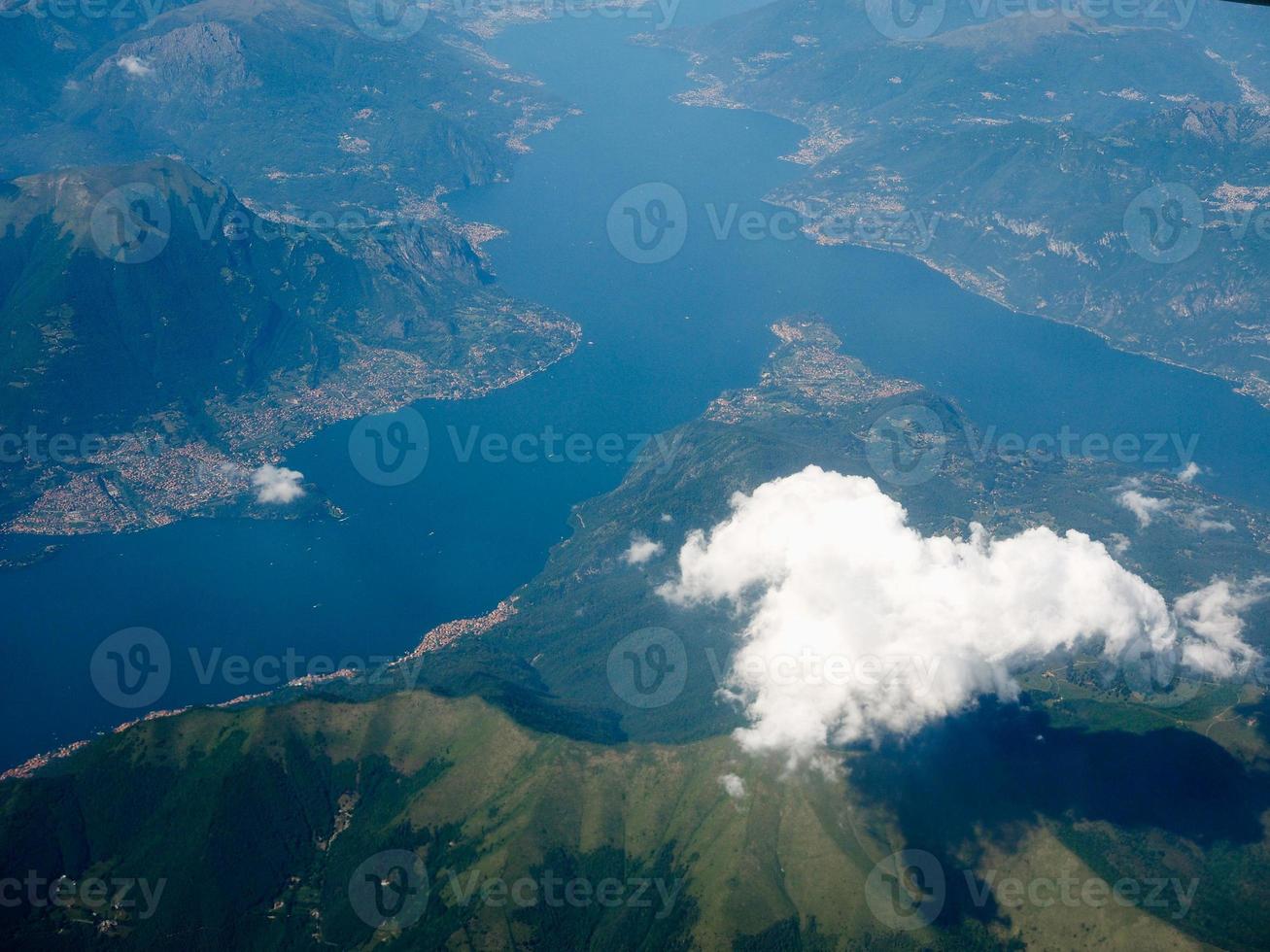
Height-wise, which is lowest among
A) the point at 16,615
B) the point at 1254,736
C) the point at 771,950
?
the point at 16,615

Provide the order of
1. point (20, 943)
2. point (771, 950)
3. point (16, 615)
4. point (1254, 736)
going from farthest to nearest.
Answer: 1. point (16, 615)
2. point (1254, 736)
3. point (771, 950)
4. point (20, 943)

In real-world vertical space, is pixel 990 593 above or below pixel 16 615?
above

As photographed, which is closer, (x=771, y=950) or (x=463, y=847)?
(x=771, y=950)

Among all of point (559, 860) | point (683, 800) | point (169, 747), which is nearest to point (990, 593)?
point (683, 800)

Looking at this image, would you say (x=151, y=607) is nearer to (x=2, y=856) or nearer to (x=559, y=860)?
(x=2, y=856)

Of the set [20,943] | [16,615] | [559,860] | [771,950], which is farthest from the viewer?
[16,615]

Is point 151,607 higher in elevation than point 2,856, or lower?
lower

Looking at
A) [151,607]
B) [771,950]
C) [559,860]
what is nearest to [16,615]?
[151,607]

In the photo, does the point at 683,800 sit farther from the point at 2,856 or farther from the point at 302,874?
the point at 2,856

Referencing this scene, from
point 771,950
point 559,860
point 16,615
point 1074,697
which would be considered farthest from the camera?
point 16,615

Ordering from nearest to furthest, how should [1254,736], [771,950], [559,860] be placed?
1. [771,950]
2. [559,860]
3. [1254,736]
